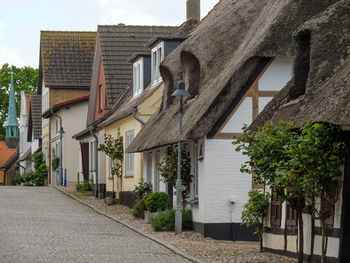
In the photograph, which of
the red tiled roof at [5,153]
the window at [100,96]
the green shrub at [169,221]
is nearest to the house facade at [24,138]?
the red tiled roof at [5,153]

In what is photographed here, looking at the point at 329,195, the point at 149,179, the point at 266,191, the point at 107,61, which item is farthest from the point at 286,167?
the point at 107,61

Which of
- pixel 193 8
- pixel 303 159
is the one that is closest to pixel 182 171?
pixel 303 159

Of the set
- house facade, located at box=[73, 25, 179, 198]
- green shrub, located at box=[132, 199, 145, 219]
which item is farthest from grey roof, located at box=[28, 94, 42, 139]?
green shrub, located at box=[132, 199, 145, 219]

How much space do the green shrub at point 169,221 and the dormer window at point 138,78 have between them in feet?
34.4

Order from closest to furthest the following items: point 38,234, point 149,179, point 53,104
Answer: point 38,234 → point 149,179 → point 53,104

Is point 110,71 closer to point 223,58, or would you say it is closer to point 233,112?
point 223,58

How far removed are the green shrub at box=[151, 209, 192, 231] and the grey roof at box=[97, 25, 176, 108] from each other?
1403 centimetres

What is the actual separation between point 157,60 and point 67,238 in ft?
38.0

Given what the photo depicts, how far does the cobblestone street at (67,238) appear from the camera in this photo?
15.0 metres

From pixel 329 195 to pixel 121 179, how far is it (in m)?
20.2

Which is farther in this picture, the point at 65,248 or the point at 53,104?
the point at 53,104

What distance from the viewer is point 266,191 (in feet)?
58.2

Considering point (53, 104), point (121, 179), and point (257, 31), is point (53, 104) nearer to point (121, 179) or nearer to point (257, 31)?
point (121, 179)

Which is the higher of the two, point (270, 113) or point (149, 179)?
point (270, 113)
